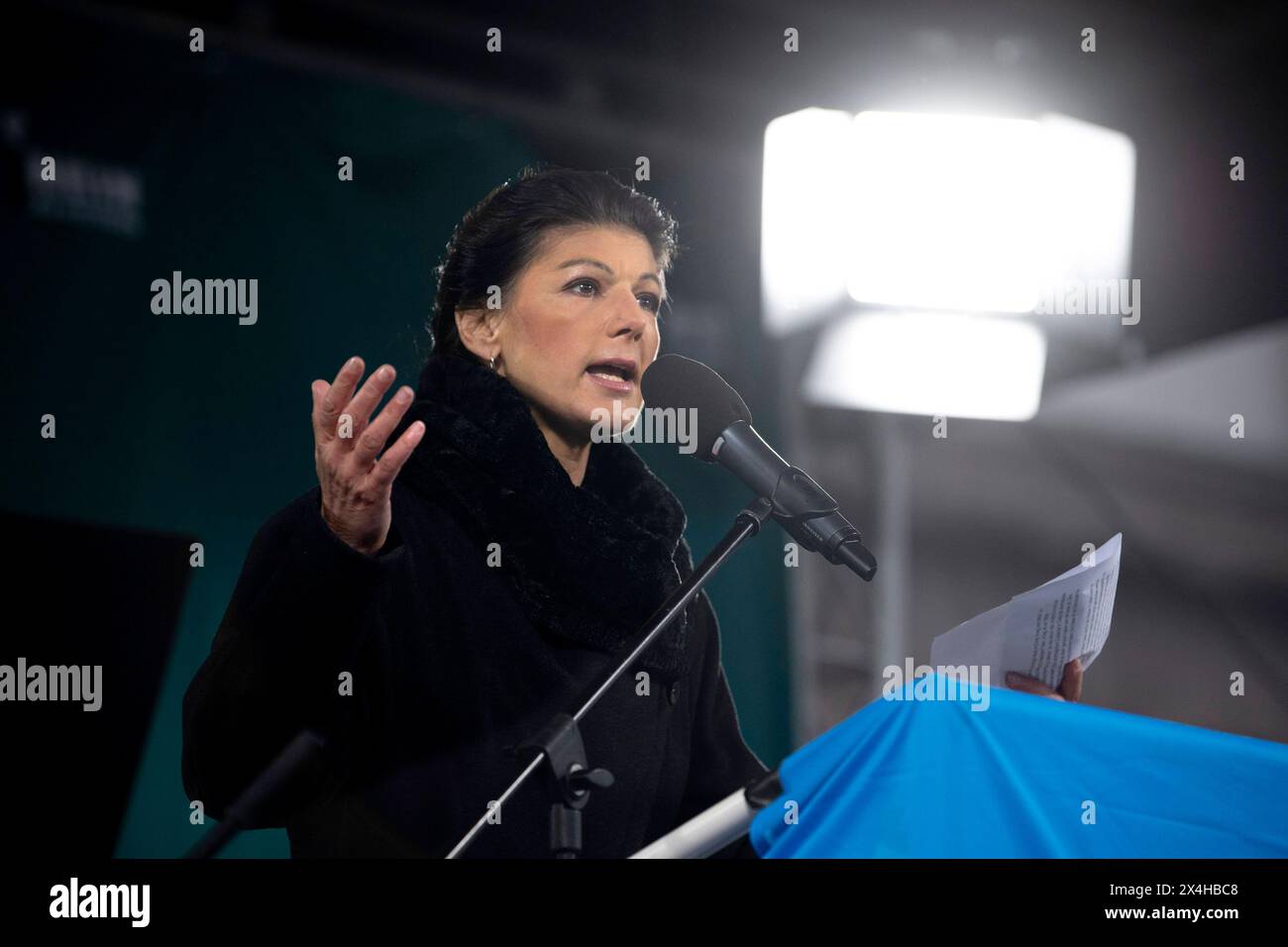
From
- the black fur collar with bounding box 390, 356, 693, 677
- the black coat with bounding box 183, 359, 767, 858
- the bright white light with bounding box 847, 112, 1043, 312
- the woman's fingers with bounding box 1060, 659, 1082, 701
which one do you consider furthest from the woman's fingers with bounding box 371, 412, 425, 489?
the bright white light with bounding box 847, 112, 1043, 312

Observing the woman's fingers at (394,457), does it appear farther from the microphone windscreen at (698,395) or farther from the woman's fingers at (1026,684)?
the woman's fingers at (1026,684)

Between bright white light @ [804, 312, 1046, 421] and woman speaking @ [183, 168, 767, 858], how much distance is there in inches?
84.1

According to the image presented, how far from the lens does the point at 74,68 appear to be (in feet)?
9.11

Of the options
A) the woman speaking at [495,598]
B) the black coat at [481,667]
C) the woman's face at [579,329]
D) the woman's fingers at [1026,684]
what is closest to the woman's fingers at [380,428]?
the woman speaking at [495,598]

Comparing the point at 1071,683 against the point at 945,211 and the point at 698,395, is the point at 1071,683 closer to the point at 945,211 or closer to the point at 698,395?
the point at 698,395

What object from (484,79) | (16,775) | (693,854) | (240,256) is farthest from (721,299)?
(693,854)

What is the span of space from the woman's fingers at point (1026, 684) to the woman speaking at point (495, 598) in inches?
13.8

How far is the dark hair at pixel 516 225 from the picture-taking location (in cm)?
179

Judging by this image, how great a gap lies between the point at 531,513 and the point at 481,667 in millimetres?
222

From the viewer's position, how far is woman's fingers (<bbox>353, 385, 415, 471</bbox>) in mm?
1065

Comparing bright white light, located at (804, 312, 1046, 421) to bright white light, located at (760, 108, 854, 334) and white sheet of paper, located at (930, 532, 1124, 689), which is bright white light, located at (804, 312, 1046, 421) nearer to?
bright white light, located at (760, 108, 854, 334)

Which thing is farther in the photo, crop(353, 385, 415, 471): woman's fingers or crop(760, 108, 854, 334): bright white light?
crop(760, 108, 854, 334): bright white light

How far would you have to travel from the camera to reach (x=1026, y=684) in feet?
4.21
